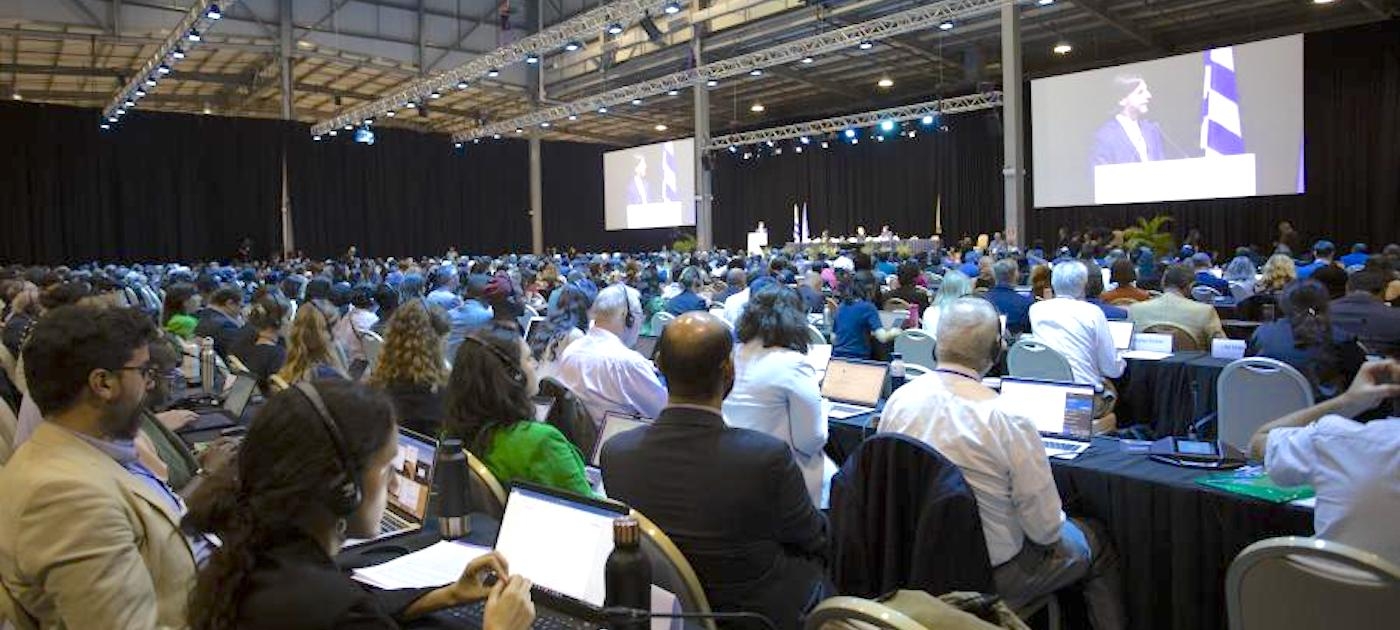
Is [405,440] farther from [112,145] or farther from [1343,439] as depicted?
[112,145]

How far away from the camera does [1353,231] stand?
55.6 ft

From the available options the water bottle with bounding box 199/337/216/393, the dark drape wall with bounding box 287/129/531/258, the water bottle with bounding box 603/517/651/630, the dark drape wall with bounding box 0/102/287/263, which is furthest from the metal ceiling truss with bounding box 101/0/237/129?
the water bottle with bounding box 603/517/651/630

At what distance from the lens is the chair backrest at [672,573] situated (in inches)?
71.4

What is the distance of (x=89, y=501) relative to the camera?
1729mm

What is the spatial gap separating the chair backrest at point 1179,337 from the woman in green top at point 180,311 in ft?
20.8

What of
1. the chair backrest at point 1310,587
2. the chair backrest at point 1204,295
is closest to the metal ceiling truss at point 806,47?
the chair backrest at point 1204,295

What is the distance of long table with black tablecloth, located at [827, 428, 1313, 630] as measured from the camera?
2.80 m

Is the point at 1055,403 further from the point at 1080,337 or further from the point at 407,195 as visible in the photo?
the point at 407,195

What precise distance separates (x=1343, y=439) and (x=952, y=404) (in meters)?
0.90

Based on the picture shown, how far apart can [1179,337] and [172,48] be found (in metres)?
14.5

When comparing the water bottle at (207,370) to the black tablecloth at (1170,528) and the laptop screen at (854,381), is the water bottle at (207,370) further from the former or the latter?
the black tablecloth at (1170,528)

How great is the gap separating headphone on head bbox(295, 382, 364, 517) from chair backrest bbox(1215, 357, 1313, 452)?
3819 mm

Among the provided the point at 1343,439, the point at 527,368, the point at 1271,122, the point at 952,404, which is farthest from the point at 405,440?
the point at 1271,122

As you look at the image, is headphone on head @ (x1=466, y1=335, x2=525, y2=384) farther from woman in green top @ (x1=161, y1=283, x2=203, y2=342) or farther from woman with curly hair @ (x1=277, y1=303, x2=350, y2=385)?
woman in green top @ (x1=161, y1=283, x2=203, y2=342)
